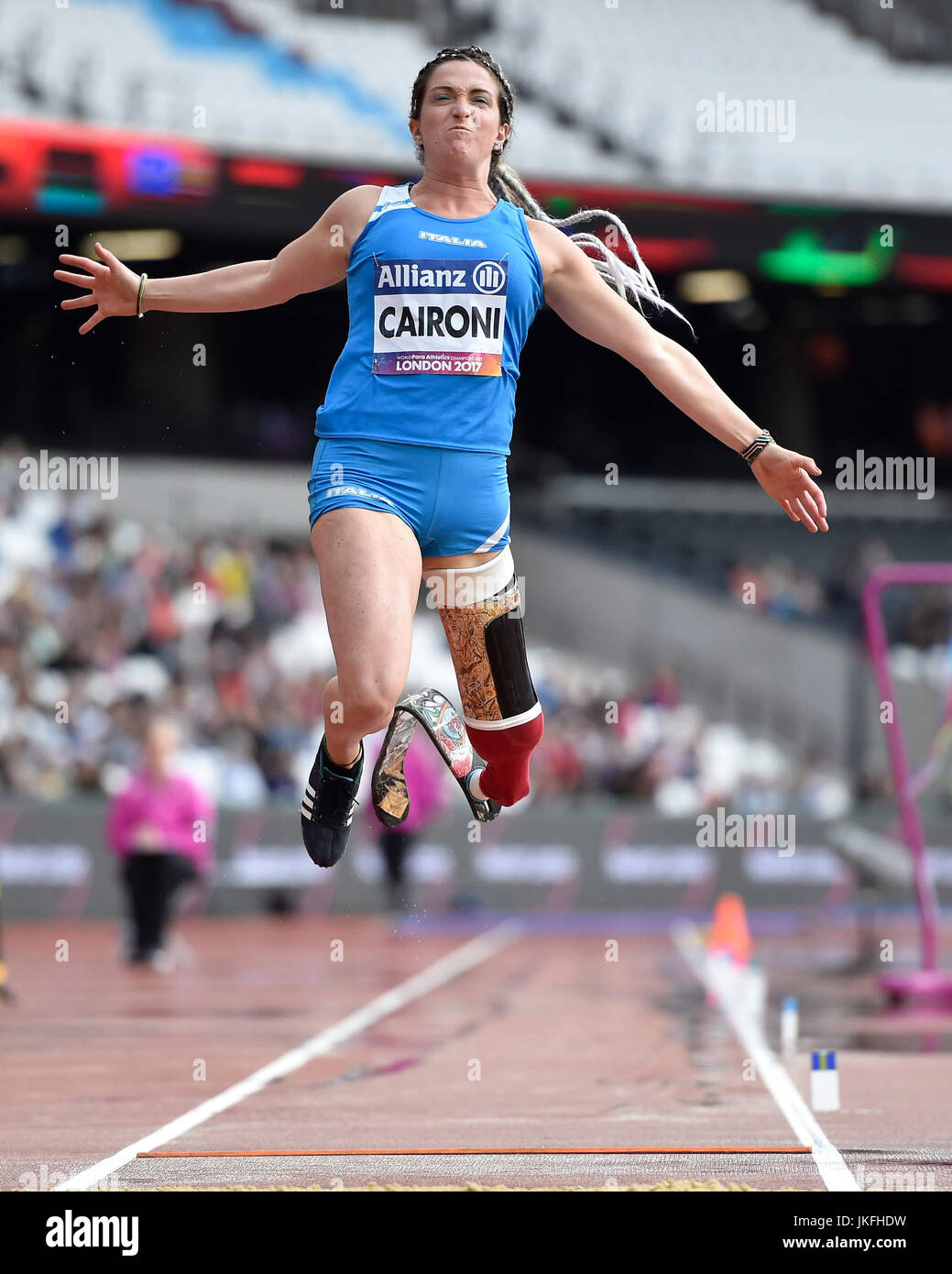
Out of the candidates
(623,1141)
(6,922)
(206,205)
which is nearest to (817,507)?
(623,1141)

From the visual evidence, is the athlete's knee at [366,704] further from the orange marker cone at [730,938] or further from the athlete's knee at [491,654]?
the orange marker cone at [730,938]

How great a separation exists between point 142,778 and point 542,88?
51.5 ft

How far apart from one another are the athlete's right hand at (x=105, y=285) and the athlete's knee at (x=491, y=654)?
4.22ft

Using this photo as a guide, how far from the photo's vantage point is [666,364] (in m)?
5.63

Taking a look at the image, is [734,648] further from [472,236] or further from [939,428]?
[472,236]

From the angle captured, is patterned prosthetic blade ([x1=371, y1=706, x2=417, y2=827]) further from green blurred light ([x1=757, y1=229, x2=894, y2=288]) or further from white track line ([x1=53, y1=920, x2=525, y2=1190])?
green blurred light ([x1=757, y1=229, x2=894, y2=288])

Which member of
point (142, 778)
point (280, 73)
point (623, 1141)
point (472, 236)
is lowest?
point (623, 1141)

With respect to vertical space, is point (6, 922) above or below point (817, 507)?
below

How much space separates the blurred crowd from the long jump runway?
435cm

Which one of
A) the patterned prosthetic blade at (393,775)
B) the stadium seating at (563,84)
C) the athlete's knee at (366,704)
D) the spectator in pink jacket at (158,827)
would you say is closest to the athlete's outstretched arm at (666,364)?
the athlete's knee at (366,704)

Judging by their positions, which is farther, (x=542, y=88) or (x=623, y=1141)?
(x=542, y=88)

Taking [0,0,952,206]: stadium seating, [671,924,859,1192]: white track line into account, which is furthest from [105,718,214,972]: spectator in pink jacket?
[0,0,952,206]: stadium seating

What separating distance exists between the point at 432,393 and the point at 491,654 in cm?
85
